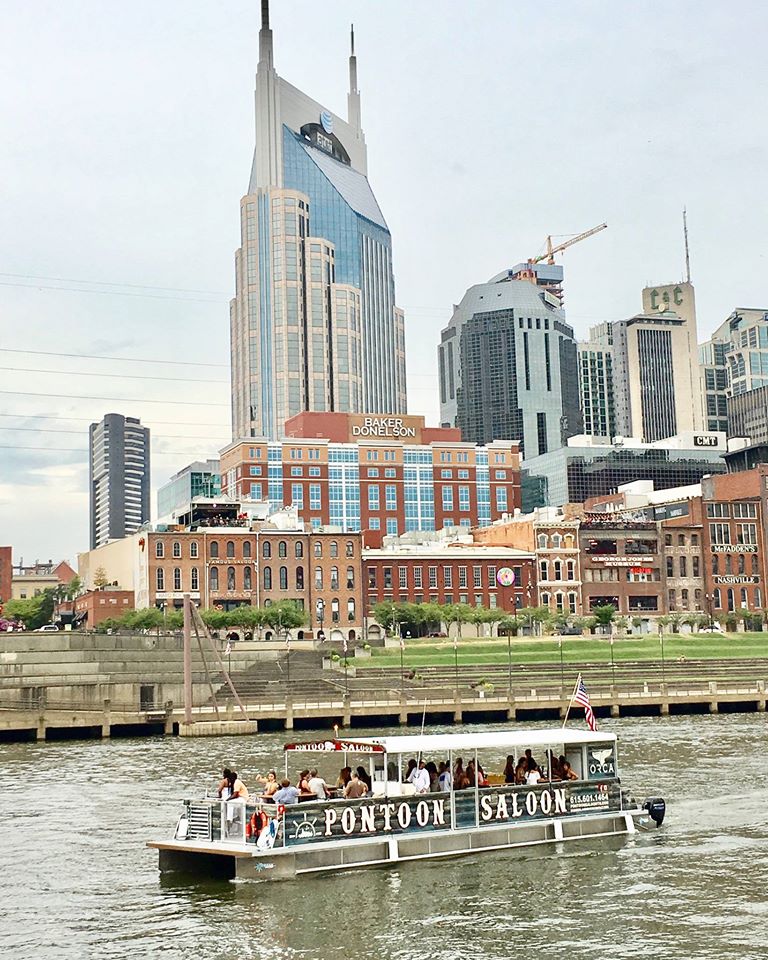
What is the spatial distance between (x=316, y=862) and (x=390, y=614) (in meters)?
126

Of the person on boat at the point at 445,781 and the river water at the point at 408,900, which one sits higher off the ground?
the person on boat at the point at 445,781

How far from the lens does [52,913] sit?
1603 inches

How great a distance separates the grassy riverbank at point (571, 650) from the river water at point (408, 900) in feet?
255

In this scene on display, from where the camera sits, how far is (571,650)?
491 feet

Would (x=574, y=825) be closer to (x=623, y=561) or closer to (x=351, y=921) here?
(x=351, y=921)

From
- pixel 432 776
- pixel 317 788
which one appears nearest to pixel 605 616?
pixel 432 776

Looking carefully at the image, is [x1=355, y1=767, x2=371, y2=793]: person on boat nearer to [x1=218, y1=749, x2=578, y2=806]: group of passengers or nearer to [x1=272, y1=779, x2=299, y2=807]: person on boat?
[x1=218, y1=749, x2=578, y2=806]: group of passengers

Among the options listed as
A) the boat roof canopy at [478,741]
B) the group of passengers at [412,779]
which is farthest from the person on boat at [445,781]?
the boat roof canopy at [478,741]

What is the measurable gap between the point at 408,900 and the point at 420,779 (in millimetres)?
6125

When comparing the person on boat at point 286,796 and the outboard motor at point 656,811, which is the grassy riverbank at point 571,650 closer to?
the outboard motor at point 656,811

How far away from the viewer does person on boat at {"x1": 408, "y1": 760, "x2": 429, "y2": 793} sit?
46.6m

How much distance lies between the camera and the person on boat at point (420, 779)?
4662 centimetres

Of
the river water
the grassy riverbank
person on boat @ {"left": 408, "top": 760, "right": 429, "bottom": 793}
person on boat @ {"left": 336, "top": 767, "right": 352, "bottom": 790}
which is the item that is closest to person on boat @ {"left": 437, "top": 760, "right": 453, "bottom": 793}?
person on boat @ {"left": 408, "top": 760, "right": 429, "bottom": 793}

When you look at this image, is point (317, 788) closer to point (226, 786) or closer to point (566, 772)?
point (226, 786)
